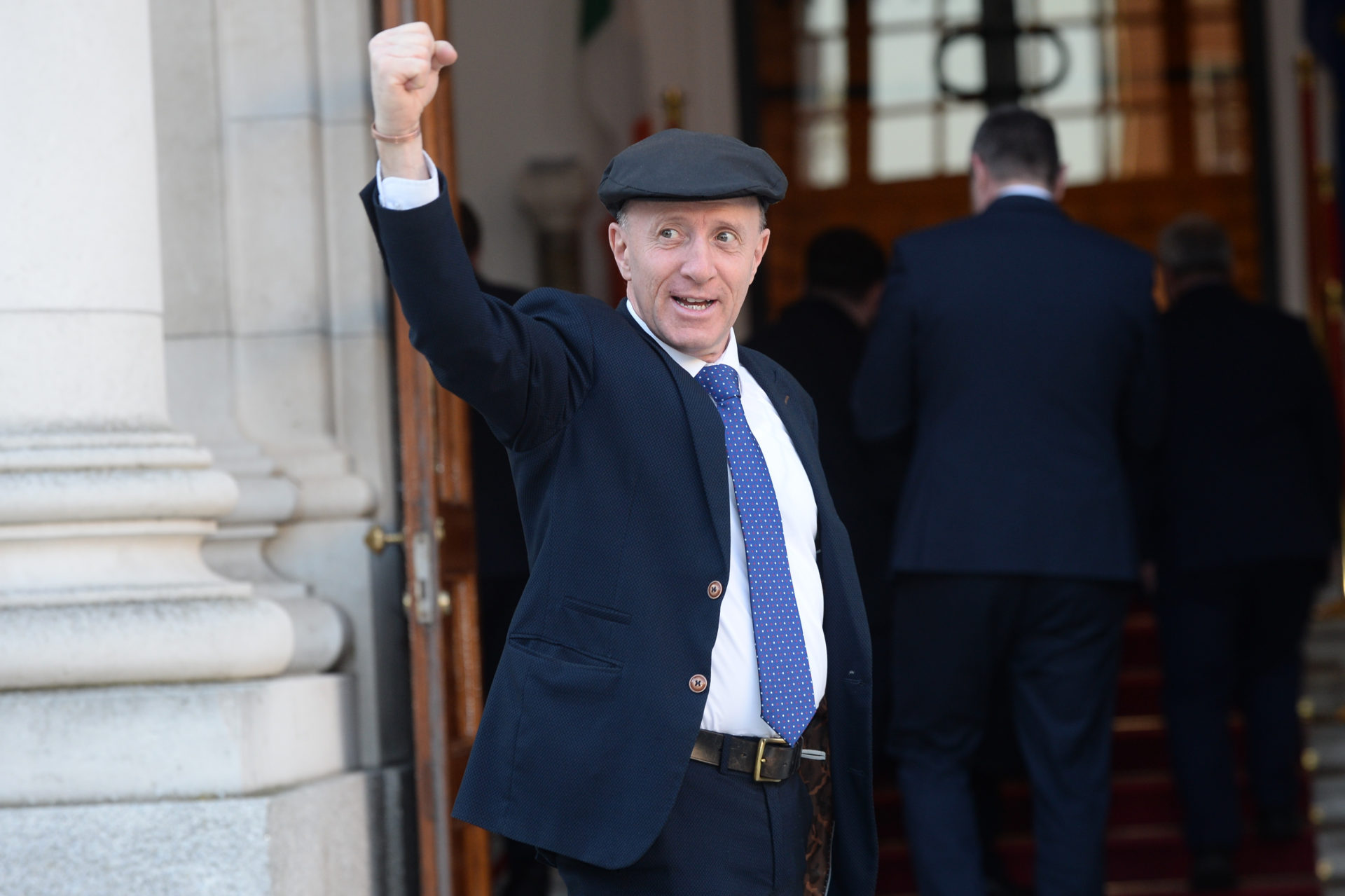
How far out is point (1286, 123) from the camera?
8.70m

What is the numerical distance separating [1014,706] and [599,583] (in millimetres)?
2061

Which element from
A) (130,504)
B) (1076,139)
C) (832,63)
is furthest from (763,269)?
(130,504)

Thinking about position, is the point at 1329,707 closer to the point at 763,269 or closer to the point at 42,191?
the point at 763,269

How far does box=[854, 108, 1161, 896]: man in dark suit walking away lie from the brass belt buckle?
1.69 metres

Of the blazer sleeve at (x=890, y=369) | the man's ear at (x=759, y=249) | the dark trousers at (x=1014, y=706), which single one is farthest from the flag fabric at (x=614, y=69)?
the man's ear at (x=759, y=249)

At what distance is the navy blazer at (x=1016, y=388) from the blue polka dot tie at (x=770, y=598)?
1.64 metres

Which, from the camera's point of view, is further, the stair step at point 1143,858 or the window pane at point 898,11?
the window pane at point 898,11

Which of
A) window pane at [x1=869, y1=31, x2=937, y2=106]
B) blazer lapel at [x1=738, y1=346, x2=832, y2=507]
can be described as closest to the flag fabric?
window pane at [x1=869, y1=31, x2=937, y2=106]

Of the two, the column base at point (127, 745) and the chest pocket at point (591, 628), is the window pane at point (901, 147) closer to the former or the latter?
the column base at point (127, 745)

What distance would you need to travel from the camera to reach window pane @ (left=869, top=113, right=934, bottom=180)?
9.05 meters

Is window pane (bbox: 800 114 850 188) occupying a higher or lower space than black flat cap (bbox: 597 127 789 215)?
higher

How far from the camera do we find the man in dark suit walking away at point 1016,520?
13.1 feet

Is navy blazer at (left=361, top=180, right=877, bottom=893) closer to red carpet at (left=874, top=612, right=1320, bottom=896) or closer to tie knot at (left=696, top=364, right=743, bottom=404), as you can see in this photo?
tie knot at (left=696, top=364, right=743, bottom=404)

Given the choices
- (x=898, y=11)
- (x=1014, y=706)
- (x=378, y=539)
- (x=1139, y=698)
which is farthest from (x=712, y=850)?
(x=898, y=11)
